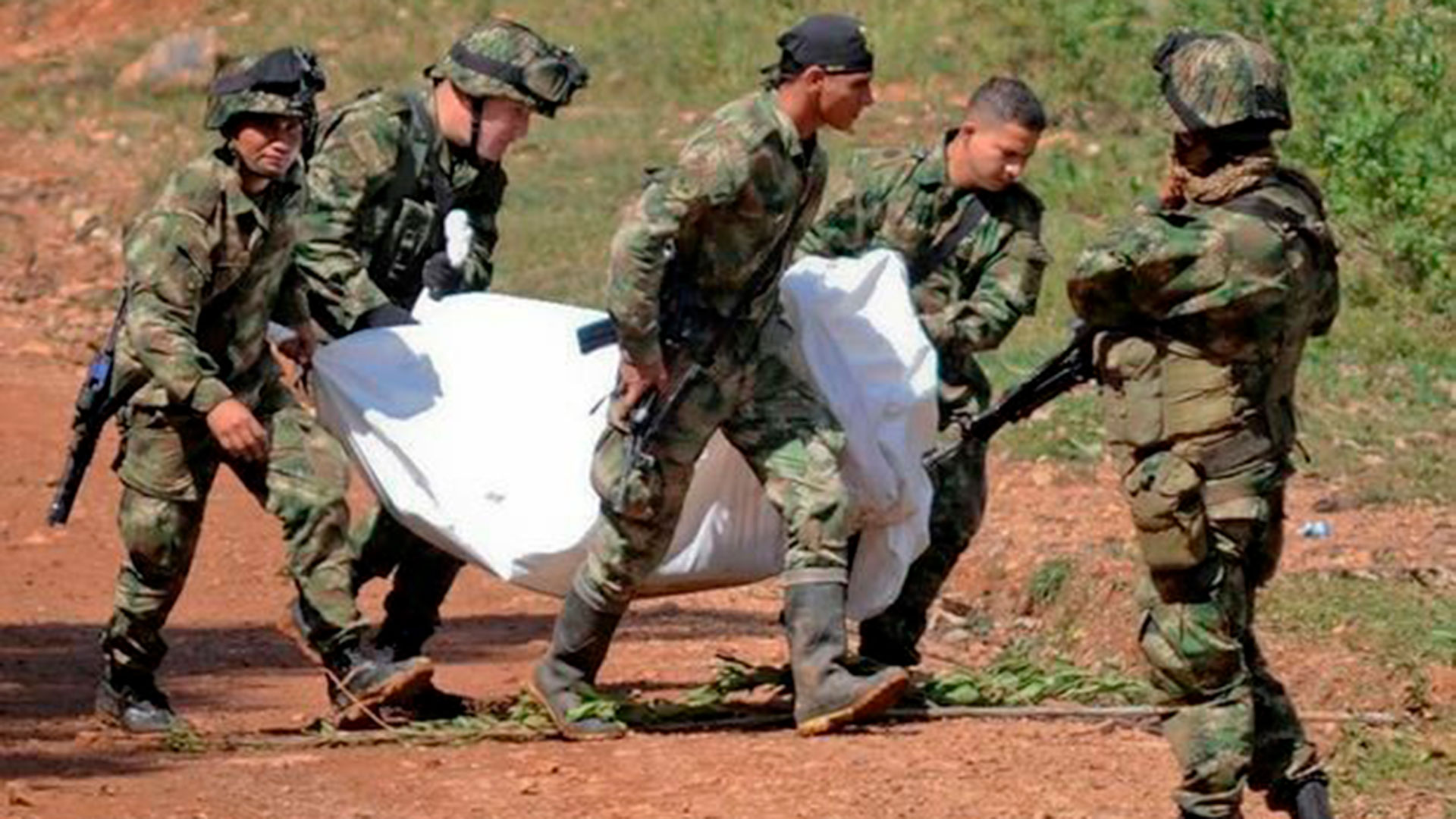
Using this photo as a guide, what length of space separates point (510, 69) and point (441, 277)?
0.63m

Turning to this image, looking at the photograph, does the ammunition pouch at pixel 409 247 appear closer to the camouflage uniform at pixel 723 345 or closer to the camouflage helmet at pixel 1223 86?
the camouflage uniform at pixel 723 345

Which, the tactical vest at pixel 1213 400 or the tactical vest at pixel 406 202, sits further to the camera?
the tactical vest at pixel 406 202

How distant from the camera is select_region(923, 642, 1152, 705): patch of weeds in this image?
30.6 feet

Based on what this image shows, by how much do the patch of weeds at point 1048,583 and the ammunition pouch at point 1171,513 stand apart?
14.5 ft

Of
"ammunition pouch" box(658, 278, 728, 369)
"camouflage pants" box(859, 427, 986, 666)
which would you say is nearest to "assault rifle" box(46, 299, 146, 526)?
"ammunition pouch" box(658, 278, 728, 369)

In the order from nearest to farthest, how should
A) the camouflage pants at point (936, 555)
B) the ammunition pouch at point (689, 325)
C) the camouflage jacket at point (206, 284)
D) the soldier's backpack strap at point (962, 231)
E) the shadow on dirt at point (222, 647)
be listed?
1. the ammunition pouch at point (689, 325)
2. the camouflage jacket at point (206, 284)
3. the soldier's backpack strap at point (962, 231)
4. the camouflage pants at point (936, 555)
5. the shadow on dirt at point (222, 647)

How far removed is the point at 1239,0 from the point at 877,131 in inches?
155

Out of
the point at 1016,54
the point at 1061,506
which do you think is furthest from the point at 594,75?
the point at 1061,506

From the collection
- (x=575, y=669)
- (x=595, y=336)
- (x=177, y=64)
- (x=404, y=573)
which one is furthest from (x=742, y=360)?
(x=177, y=64)

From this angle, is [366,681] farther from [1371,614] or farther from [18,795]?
[1371,614]

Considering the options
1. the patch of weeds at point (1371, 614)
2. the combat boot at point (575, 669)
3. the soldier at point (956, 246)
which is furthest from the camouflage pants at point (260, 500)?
the patch of weeds at point (1371, 614)

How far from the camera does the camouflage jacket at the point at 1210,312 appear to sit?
705 cm

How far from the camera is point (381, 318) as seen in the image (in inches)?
368

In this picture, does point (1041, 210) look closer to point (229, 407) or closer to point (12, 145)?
point (229, 407)
